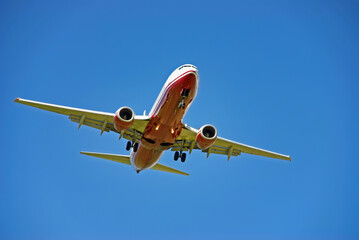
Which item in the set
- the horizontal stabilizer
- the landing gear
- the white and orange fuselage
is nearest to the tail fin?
the horizontal stabilizer

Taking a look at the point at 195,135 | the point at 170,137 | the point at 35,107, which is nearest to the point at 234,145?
the point at 195,135

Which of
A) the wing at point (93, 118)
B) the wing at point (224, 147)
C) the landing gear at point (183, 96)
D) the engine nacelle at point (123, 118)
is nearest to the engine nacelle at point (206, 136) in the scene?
the wing at point (224, 147)

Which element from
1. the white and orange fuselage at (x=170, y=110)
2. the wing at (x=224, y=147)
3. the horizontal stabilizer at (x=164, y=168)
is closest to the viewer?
the white and orange fuselage at (x=170, y=110)

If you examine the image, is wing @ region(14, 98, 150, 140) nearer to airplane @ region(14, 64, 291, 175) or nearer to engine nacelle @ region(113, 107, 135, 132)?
airplane @ region(14, 64, 291, 175)

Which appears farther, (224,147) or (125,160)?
(125,160)

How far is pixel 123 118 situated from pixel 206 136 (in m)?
5.43

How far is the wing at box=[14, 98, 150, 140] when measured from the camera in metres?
26.6

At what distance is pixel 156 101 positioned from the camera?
27.1 m

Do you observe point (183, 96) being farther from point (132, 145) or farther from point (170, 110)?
point (132, 145)

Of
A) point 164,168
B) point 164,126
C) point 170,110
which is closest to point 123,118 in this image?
point 164,126

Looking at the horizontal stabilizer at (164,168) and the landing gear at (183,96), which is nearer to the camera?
the landing gear at (183,96)

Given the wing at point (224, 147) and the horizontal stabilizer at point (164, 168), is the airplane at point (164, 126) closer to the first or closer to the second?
the wing at point (224, 147)

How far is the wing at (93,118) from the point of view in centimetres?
2659

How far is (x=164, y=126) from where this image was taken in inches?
1029
